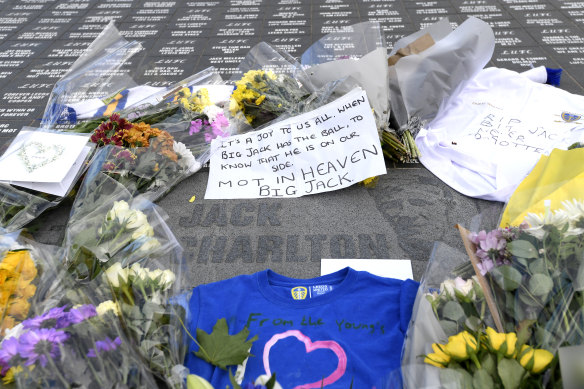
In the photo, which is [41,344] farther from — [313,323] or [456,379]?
[456,379]

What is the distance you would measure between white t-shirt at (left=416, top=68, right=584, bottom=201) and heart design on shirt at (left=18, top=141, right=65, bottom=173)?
2.13 m

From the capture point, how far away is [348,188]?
2643mm

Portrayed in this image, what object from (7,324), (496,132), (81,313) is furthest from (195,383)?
(496,132)

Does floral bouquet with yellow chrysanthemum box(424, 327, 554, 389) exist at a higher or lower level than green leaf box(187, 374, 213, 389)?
higher

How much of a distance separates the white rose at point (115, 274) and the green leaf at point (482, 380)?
1065mm

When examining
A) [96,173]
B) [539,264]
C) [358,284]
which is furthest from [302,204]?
[539,264]

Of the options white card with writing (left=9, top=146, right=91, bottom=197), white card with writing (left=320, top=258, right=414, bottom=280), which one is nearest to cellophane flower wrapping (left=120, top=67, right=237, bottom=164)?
white card with writing (left=9, top=146, right=91, bottom=197)

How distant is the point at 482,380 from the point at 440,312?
27 centimetres

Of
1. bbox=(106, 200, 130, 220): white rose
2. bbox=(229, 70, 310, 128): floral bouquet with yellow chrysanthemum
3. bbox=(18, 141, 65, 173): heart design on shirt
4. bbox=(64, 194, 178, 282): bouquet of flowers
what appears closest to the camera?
bbox=(64, 194, 178, 282): bouquet of flowers

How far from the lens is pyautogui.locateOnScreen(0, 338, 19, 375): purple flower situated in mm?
1125

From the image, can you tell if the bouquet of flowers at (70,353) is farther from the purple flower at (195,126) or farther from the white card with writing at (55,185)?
the purple flower at (195,126)

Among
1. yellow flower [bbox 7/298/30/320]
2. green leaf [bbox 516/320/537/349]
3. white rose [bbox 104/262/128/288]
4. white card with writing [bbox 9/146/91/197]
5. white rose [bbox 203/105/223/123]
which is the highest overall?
yellow flower [bbox 7/298/30/320]

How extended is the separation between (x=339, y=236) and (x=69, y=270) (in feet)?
4.20

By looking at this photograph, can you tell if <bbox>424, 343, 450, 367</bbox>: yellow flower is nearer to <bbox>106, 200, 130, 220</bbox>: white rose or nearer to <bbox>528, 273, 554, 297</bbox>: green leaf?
<bbox>528, 273, 554, 297</bbox>: green leaf
